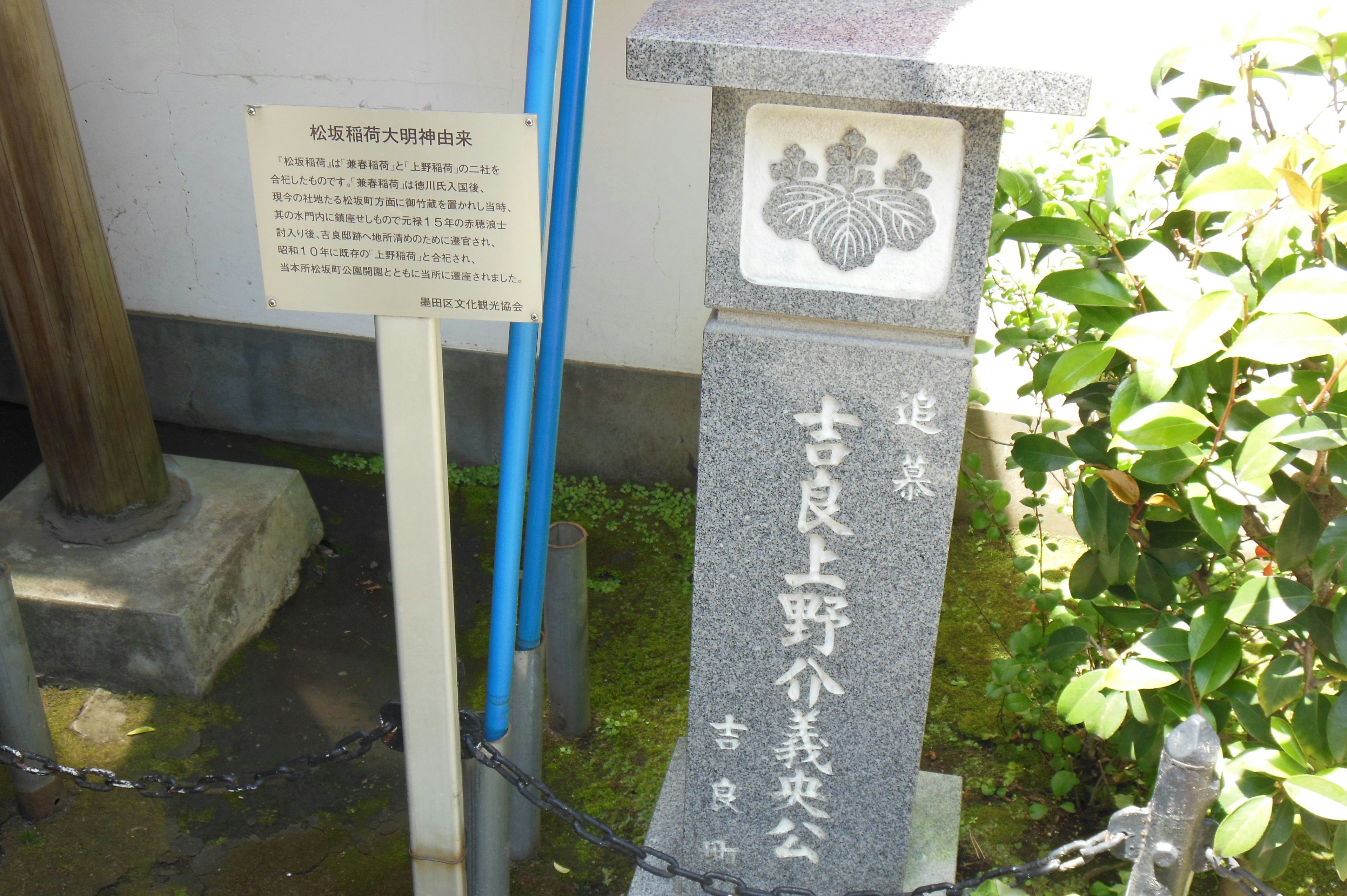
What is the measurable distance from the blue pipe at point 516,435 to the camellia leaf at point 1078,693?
131 cm

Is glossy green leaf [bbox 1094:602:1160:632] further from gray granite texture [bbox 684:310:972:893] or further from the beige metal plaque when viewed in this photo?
the beige metal plaque

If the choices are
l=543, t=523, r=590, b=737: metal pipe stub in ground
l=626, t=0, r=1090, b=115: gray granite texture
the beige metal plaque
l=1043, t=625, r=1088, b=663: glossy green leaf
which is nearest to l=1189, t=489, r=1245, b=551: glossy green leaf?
l=1043, t=625, r=1088, b=663: glossy green leaf

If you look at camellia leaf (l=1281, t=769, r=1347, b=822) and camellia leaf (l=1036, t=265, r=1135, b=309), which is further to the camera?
camellia leaf (l=1036, t=265, r=1135, b=309)

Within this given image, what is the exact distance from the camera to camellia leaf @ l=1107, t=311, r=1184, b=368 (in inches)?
73.2

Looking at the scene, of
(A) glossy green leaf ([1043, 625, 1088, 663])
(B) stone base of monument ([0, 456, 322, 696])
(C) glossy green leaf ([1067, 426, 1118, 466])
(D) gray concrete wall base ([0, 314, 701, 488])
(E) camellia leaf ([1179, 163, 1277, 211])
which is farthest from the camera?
(D) gray concrete wall base ([0, 314, 701, 488])

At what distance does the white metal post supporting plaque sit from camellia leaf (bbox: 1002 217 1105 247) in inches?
42.2

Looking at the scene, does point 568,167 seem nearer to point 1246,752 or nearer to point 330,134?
point 330,134

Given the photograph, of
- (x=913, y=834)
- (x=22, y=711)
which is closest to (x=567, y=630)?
(x=913, y=834)

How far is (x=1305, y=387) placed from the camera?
1.90 meters

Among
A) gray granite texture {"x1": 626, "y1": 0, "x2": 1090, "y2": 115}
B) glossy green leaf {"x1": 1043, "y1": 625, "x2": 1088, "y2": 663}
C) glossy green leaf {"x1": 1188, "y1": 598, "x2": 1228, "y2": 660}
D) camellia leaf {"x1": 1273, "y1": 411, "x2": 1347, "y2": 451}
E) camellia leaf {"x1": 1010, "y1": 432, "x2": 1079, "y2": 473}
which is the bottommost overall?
glossy green leaf {"x1": 1043, "y1": 625, "x2": 1088, "y2": 663}

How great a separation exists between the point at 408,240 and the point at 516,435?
552 mm

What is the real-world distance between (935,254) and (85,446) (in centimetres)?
321

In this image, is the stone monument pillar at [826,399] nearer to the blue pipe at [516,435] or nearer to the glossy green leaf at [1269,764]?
the blue pipe at [516,435]

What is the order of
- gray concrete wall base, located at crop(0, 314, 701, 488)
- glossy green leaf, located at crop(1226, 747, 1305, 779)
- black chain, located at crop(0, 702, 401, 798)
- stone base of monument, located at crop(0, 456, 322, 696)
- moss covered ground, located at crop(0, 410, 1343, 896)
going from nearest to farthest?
1. glossy green leaf, located at crop(1226, 747, 1305, 779)
2. black chain, located at crop(0, 702, 401, 798)
3. moss covered ground, located at crop(0, 410, 1343, 896)
4. stone base of monument, located at crop(0, 456, 322, 696)
5. gray concrete wall base, located at crop(0, 314, 701, 488)
